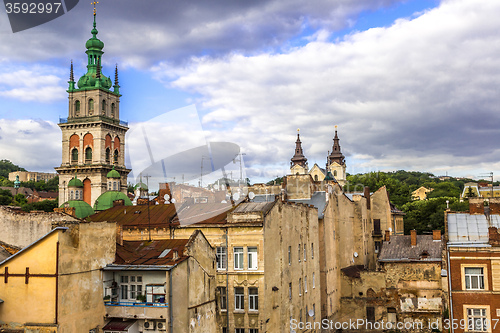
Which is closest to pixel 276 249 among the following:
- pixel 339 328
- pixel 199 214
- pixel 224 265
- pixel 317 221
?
pixel 224 265

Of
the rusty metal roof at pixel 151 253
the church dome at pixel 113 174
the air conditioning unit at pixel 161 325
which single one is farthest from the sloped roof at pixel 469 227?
the church dome at pixel 113 174

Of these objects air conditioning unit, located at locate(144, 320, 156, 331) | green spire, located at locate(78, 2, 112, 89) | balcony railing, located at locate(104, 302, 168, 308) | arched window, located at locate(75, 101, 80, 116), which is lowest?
air conditioning unit, located at locate(144, 320, 156, 331)

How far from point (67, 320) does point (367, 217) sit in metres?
51.9

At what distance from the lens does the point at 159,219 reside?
132ft

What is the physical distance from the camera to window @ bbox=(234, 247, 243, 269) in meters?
35.6

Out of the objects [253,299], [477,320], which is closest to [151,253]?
[253,299]

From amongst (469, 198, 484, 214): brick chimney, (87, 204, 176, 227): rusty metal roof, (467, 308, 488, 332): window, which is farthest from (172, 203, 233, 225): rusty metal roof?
(469, 198, 484, 214): brick chimney

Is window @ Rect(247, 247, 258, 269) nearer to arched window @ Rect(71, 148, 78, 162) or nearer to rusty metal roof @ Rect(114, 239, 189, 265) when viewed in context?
rusty metal roof @ Rect(114, 239, 189, 265)

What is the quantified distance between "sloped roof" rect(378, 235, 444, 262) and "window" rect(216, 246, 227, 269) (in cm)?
2466

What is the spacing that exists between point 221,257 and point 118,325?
11.0 meters

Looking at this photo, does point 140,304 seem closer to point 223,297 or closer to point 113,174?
point 223,297

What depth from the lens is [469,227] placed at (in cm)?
4225

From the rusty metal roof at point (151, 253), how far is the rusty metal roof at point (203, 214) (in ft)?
18.6

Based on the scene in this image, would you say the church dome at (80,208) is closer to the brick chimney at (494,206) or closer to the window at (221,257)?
the window at (221,257)
